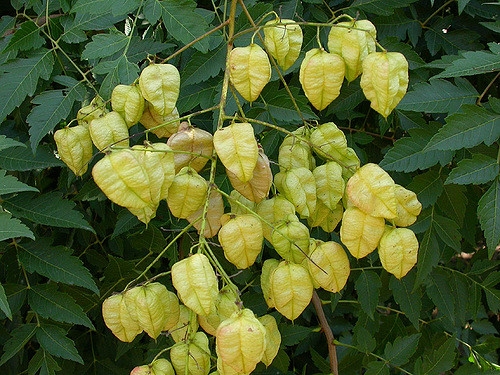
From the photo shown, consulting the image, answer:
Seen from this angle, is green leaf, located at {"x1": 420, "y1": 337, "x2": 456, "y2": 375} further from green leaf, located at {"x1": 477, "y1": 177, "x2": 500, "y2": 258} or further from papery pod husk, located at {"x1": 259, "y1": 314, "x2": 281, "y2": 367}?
papery pod husk, located at {"x1": 259, "y1": 314, "x2": 281, "y2": 367}

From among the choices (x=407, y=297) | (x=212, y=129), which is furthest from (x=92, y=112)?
(x=407, y=297)

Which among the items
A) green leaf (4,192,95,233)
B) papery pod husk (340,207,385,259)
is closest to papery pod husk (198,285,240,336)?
papery pod husk (340,207,385,259)

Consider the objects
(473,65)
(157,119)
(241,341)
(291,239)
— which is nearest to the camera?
(241,341)

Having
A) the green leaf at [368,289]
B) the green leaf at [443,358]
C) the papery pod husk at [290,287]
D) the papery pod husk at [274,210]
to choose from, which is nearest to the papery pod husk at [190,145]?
the papery pod husk at [274,210]

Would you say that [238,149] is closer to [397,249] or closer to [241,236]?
[241,236]

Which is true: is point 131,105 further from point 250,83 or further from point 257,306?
point 257,306

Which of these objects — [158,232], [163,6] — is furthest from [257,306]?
[163,6]
